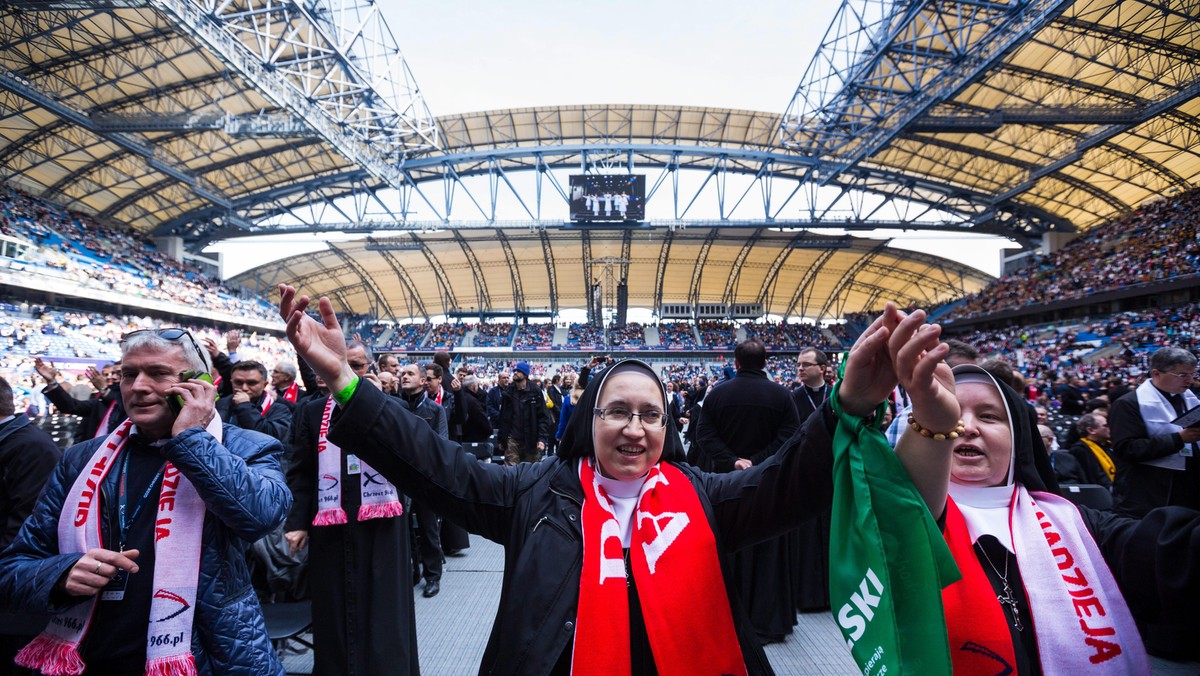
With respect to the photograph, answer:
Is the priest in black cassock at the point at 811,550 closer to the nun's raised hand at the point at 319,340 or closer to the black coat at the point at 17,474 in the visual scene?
the nun's raised hand at the point at 319,340

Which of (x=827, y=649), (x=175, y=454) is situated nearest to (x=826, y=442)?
(x=175, y=454)

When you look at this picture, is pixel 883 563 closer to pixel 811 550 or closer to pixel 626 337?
pixel 811 550

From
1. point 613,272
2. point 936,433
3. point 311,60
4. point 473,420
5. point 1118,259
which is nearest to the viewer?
point 936,433

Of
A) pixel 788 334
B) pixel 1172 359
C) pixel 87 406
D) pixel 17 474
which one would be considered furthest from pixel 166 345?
pixel 788 334

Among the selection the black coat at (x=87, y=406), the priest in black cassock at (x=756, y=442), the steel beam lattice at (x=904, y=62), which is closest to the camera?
the priest in black cassock at (x=756, y=442)

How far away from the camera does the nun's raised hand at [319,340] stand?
1.54 meters

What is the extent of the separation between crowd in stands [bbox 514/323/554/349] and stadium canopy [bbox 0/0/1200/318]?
2478mm

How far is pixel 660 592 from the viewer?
4.82 ft

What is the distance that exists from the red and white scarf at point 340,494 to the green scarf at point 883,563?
235 centimetres

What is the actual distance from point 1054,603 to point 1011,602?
0.10 metres

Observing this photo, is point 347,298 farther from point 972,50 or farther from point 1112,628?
point 1112,628

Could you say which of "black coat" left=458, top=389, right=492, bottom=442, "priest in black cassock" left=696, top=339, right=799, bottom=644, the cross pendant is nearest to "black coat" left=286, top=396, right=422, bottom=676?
"priest in black cassock" left=696, top=339, right=799, bottom=644

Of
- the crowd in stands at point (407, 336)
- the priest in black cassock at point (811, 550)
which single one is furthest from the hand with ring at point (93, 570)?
the crowd in stands at point (407, 336)

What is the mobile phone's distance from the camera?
6.03ft
